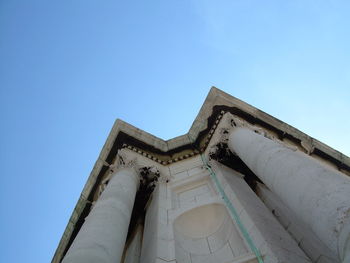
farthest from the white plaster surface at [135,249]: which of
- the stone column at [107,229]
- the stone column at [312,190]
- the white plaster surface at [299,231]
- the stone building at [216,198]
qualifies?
the white plaster surface at [299,231]

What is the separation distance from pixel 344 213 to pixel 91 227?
4.87m

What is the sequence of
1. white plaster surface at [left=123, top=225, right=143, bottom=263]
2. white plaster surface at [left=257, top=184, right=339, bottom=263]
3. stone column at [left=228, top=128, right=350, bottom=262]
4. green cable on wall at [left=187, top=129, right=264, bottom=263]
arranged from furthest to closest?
white plaster surface at [left=123, top=225, right=143, bottom=263] < white plaster surface at [left=257, top=184, right=339, bottom=263] < green cable on wall at [left=187, top=129, right=264, bottom=263] < stone column at [left=228, top=128, right=350, bottom=262]

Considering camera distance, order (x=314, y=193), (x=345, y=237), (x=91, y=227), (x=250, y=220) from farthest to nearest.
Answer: (x=250, y=220)
(x=91, y=227)
(x=314, y=193)
(x=345, y=237)

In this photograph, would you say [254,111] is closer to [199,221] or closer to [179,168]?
[179,168]

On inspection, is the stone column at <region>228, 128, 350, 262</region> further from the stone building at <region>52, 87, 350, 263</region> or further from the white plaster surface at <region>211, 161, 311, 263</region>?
the white plaster surface at <region>211, 161, 311, 263</region>

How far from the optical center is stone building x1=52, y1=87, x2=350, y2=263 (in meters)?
5.68

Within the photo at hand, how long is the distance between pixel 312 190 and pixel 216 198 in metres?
5.37

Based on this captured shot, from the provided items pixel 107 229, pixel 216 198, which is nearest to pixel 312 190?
pixel 107 229

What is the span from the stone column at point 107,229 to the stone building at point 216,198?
0.03m

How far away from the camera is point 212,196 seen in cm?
1093

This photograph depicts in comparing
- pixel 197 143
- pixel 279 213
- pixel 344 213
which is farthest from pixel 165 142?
pixel 344 213

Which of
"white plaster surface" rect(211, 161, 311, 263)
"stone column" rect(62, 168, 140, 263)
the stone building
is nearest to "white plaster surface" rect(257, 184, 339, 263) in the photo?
the stone building

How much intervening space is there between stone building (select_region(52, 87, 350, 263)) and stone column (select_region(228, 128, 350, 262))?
0.02 metres

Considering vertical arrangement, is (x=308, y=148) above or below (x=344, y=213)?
above
